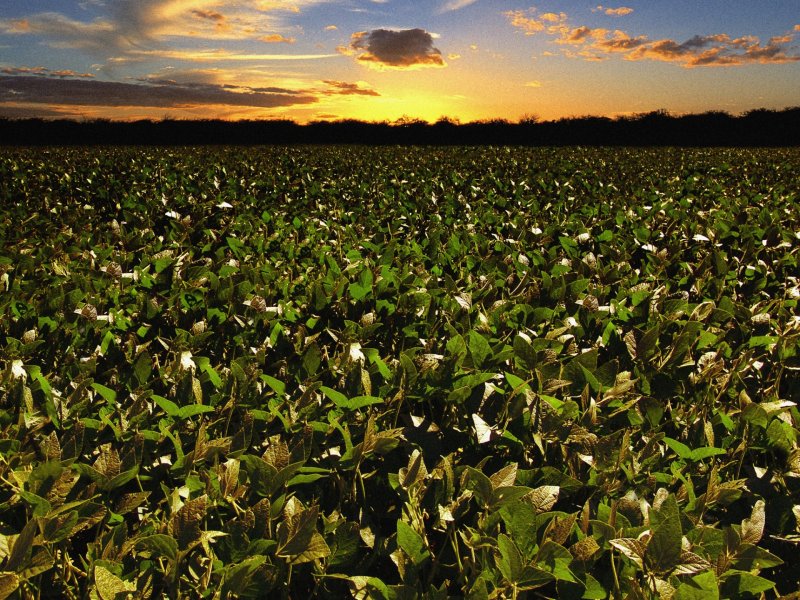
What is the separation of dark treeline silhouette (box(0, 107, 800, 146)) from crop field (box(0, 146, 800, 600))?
103 ft

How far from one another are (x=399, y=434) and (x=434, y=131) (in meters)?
36.4

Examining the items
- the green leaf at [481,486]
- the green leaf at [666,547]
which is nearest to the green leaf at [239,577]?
the green leaf at [481,486]

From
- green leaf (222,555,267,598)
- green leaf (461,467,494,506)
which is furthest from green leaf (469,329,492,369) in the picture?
green leaf (222,555,267,598)

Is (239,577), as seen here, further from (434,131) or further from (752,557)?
(434,131)

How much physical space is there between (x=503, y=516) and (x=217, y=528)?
809mm

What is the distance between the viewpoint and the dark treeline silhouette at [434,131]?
113 feet

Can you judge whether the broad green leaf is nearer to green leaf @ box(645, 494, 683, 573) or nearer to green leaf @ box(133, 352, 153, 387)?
green leaf @ box(645, 494, 683, 573)

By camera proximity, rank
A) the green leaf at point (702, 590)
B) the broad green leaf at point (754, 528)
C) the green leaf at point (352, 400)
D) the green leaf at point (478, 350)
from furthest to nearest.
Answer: the green leaf at point (478, 350) < the green leaf at point (352, 400) < the broad green leaf at point (754, 528) < the green leaf at point (702, 590)

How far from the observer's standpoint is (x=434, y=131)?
3647cm

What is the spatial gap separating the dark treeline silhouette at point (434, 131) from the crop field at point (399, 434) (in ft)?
103

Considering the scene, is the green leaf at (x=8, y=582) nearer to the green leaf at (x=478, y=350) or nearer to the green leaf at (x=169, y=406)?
the green leaf at (x=169, y=406)

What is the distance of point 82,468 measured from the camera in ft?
5.36

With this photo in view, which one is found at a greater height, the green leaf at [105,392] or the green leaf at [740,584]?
the green leaf at [105,392]

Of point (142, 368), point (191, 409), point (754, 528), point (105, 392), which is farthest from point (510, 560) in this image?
point (142, 368)
